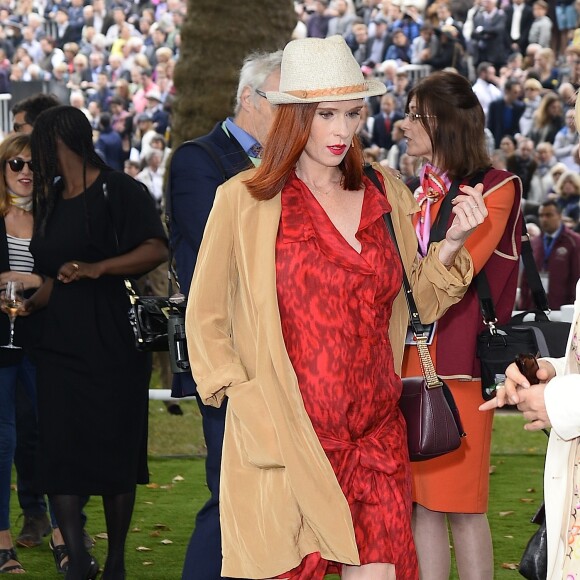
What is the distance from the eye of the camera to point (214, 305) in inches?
152

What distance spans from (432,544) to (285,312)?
175 centimetres

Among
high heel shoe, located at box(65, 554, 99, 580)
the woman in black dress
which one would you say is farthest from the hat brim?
high heel shoe, located at box(65, 554, 99, 580)

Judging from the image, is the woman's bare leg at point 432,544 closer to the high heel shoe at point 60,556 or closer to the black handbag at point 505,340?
Answer: the black handbag at point 505,340

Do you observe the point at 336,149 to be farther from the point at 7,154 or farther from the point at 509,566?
the point at 509,566

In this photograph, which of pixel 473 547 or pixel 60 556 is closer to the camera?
pixel 473 547

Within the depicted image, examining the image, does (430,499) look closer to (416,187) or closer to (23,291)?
(416,187)

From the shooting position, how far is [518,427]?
11.4 m

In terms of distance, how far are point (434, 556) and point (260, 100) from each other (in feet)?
6.35

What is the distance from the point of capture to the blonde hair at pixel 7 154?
6637 mm

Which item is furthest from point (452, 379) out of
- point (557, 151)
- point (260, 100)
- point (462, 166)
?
point (557, 151)

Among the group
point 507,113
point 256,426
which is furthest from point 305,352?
point 507,113

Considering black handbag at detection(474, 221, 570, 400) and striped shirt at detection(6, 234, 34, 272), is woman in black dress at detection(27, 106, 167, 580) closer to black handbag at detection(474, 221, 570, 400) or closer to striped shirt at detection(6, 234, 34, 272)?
striped shirt at detection(6, 234, 34, 272)

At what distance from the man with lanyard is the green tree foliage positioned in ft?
13.3

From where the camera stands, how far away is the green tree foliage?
1200 centimetres
